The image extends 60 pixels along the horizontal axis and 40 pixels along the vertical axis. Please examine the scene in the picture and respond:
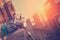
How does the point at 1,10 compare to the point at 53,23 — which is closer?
the point at 53,23

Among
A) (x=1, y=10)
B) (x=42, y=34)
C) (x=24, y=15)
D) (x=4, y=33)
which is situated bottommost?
(x=42, y=34)

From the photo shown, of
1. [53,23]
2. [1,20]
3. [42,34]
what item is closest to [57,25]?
[53,23]

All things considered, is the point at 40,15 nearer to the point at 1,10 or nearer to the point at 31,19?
the point at 31,19

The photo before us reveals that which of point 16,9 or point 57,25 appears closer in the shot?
point 57,25

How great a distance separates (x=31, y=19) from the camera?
1.28 meters

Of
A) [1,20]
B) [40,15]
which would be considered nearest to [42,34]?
[40,15]

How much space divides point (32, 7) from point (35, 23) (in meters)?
0.15

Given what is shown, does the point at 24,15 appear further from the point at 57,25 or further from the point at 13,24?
the point at 57,25

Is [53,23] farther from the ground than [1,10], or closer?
closer

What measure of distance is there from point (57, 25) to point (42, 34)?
0.50ft

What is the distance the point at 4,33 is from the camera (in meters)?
1.32

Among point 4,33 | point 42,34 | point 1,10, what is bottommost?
point 42,34

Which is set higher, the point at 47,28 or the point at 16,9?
the point at 16,9

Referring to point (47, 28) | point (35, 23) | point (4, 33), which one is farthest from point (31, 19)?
point (4, 33)
